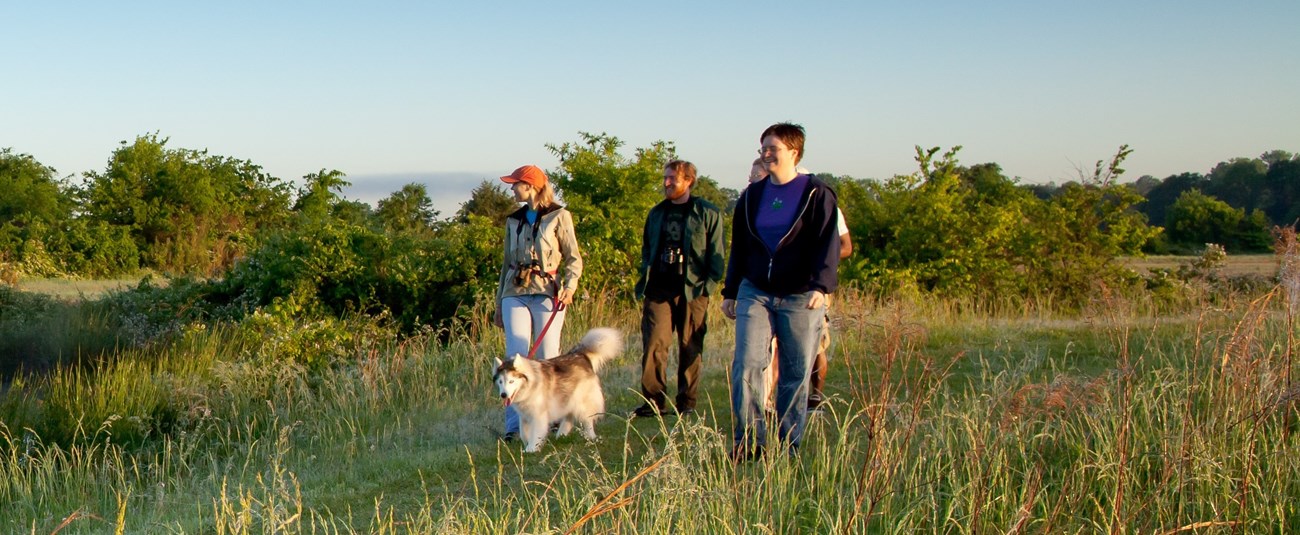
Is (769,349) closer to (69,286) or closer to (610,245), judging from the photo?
(610,245)

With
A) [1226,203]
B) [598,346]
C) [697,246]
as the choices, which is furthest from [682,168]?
[1226,203]

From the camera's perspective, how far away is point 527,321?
7.16 m

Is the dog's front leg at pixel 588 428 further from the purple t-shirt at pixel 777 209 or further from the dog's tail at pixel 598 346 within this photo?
the purple t-shirt at pixel 777 209

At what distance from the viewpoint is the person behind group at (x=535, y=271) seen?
7035 millimetres

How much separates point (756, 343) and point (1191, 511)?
6.85 feet

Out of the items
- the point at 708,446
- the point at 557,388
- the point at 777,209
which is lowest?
the point at 557,388

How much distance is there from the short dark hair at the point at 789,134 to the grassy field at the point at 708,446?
3.13ft

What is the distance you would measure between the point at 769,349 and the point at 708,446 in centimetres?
128

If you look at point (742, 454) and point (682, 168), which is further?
point (682, 168)

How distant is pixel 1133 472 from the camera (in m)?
4.81

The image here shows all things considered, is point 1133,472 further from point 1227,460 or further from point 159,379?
point 159,379

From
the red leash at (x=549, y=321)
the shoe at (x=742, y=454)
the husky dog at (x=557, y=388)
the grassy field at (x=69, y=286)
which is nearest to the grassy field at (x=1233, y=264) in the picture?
the husky dog at (x=557, y=388)

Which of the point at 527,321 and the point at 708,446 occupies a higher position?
the point at 527,321

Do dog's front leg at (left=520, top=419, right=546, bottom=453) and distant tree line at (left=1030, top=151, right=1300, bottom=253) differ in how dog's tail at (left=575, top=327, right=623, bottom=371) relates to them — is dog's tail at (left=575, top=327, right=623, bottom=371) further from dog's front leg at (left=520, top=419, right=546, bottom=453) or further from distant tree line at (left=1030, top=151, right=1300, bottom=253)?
distant tree line at (left=1030, top=151, right=1300, bottom=253)
